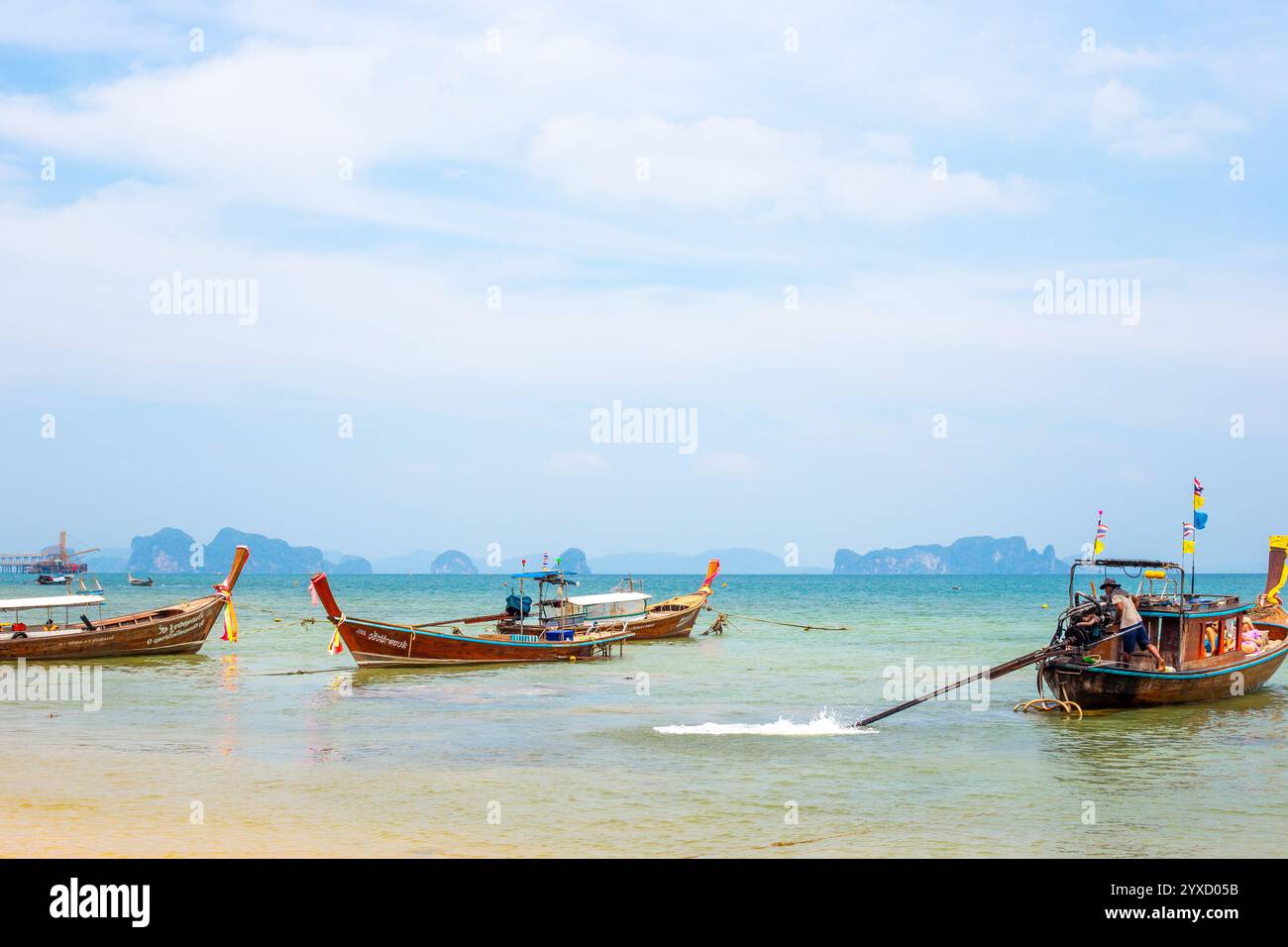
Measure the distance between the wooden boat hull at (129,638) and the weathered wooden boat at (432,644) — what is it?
25.4 ft

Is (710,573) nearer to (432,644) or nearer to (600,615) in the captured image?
(600,615)

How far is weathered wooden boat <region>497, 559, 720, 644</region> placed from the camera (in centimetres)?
4543

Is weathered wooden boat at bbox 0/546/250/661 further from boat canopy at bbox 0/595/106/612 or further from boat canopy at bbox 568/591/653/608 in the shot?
boat canopy at bbox 568/591/653/608

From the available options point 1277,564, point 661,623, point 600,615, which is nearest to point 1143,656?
point 1277,564

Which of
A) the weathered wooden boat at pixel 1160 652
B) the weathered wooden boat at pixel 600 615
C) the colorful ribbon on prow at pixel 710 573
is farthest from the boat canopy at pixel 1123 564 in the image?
the colorful ribbon on prow at pixel 710 573

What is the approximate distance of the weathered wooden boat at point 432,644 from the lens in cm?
4050

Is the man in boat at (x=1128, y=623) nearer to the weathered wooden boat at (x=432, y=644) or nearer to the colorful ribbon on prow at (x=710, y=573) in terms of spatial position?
the weathered wooden boat at (x=432, y=644)

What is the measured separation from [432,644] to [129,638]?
500 inches

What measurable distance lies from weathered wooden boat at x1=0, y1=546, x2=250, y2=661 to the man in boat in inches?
1135

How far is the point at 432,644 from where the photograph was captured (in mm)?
41281
